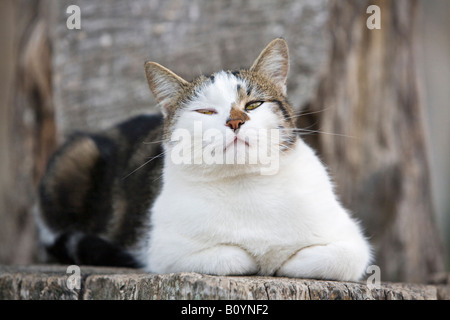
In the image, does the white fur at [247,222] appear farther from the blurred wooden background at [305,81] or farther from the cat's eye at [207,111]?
the blurred wooden background at [305,81]

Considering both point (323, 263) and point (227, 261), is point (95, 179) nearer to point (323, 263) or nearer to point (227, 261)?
point (227, 261)

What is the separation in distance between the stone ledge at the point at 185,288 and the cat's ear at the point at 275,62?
889 millimetres

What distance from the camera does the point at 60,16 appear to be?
13.9 ft

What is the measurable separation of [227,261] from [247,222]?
7.2 inches

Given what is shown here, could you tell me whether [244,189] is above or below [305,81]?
below

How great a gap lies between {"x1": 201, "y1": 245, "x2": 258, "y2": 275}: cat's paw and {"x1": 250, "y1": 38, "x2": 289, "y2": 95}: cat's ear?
0.78 metres

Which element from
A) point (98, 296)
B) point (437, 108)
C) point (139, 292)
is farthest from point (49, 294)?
point (437, 108)

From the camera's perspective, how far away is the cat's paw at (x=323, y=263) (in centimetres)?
205

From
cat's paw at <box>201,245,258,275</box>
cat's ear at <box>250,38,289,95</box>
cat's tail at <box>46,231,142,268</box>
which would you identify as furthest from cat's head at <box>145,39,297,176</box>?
cat's tail at <box>46,231,142,268</box>

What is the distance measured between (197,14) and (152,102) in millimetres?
→ 802

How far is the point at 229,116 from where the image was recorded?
6.54ft

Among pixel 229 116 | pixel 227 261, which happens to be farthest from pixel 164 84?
pixel 227 261

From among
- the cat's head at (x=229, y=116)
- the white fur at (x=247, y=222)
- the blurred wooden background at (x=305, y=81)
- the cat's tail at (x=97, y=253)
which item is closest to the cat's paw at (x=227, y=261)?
the white fur at (x=247, y=222)

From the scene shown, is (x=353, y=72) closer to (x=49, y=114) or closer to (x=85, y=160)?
(x=85, y=160)
